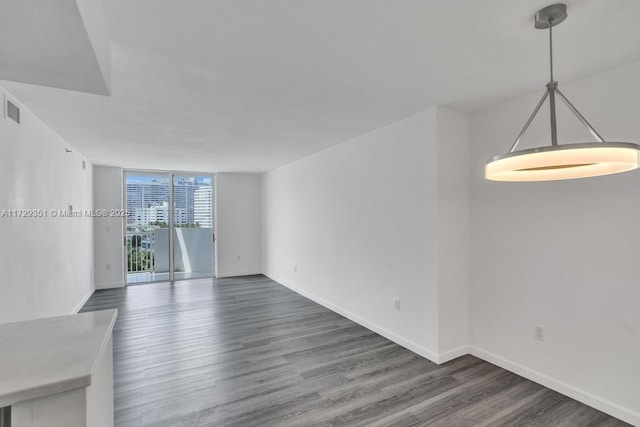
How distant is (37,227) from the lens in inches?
116

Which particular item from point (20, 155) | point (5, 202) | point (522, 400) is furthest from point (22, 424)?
point (522, 400)

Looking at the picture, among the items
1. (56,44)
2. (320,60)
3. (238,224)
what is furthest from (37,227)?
(238,224)

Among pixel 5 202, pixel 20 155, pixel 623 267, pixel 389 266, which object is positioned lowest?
pixel 389 266

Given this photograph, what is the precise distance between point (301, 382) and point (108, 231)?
217 inches

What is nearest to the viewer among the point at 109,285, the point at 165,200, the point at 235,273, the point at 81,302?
the point at 81,302

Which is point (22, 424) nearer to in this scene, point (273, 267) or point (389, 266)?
point (389, 266)

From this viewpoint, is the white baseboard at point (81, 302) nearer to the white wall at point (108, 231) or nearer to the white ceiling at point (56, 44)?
the white wall at point (108, 231)

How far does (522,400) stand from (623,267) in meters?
1.22

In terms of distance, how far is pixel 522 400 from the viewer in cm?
231

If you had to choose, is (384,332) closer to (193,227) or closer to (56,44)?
(56,44)

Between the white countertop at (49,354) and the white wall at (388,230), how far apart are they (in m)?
2.64

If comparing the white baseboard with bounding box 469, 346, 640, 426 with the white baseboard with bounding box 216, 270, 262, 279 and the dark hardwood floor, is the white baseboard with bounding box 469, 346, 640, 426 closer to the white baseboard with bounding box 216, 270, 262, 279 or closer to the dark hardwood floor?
the dark hardwood floor

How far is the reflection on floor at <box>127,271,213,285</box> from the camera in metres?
6.46

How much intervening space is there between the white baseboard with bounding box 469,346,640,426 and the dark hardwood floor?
0.18 feet
